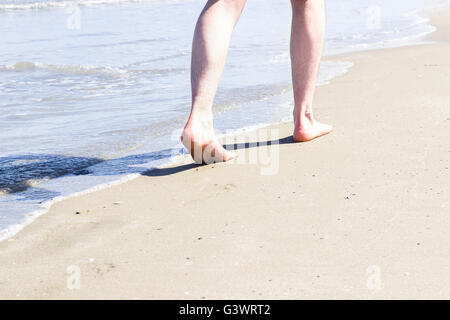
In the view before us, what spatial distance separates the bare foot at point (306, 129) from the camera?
2949 millimetres

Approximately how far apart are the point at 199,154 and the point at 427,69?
231 centimetres

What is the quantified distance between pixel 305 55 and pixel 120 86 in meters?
2.09

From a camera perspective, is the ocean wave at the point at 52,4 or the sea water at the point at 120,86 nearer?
the sea water at the point at 120,86

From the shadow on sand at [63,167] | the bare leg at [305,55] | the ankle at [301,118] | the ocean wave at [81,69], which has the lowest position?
the ocean wave at [81,69]

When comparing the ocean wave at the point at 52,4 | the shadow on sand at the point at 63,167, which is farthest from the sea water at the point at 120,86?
the ocean wave at the point at 52,4

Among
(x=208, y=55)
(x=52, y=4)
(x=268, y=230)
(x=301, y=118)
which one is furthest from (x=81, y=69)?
(x=52, y=4)

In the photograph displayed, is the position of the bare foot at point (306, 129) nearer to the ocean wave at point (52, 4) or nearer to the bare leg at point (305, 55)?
the bare leg at point (305, 55)

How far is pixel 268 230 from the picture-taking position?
1.98m

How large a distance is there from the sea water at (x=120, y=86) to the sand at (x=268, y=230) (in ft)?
0.86

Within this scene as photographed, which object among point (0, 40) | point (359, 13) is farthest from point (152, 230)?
point (359, 13)

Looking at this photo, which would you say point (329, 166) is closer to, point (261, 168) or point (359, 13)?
point (261, 168)

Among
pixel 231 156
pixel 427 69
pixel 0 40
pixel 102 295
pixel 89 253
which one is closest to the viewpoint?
pixel 102 295

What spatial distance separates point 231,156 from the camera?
2.75 m

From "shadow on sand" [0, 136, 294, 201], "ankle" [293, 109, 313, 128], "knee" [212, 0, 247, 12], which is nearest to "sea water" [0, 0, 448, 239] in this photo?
"shadow on sand" [0, 136, 294, 201]
